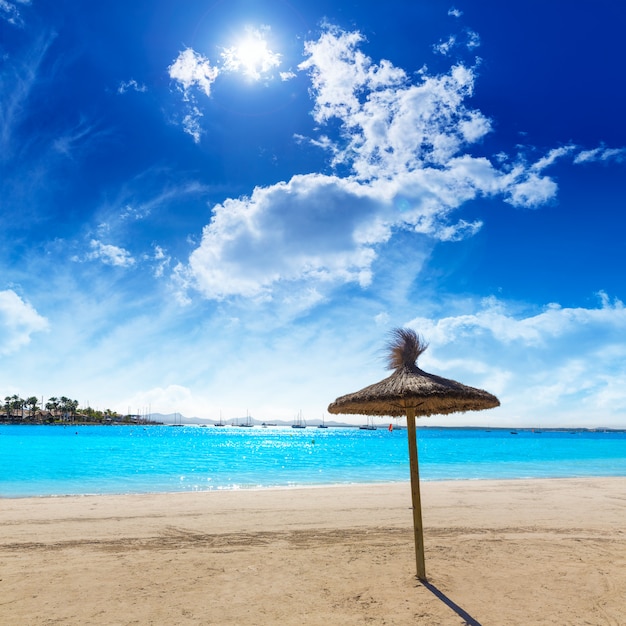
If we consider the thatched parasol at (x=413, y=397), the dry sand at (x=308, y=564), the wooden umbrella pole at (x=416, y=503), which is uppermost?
the thatched parasol at (x=413, y=397)

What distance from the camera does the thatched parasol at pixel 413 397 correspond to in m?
6.40

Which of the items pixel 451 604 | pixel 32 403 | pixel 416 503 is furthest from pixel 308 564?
pixel 32 403

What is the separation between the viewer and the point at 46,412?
164125mm

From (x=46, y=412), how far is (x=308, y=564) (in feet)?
609

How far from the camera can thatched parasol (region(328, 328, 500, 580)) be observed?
640cm

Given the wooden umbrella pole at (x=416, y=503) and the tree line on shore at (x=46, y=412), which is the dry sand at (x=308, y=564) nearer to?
the wooden umbrella pole at (x=416, y=503)

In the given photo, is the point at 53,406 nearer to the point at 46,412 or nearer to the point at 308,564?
the point at 46,412

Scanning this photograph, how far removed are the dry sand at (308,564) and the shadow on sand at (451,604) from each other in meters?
0.03

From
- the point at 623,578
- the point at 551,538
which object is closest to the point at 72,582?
the point at 623,578

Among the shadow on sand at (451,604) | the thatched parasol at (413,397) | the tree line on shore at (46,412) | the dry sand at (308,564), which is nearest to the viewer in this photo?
the shadow on sand at (451,604)

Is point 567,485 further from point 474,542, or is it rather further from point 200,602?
point 200,602

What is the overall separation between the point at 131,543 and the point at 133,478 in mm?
17876

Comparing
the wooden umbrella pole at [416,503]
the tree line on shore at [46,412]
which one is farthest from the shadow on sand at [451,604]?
the tree line on shore at [46,412]

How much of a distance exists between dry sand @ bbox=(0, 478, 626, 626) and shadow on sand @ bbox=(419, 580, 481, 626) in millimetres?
28
